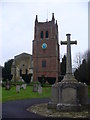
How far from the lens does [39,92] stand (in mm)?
24031

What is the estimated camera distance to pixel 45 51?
163 feet

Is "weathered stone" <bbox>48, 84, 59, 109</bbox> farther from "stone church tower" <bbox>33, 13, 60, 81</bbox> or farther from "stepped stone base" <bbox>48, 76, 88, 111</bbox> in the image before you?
"stone church tower" <bbox>33, 13, 60, 81</bbox>

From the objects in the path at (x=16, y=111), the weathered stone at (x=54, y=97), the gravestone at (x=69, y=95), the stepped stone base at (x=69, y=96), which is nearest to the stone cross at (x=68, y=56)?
the gravestone at (x=69, y=95)

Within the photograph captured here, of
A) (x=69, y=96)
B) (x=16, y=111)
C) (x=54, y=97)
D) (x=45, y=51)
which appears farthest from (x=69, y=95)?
(x=45, y=51)

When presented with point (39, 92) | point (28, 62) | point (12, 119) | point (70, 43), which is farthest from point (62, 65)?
point (12, 119)

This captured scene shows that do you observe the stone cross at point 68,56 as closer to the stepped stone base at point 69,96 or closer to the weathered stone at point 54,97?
the stepped stone base at point 69,96

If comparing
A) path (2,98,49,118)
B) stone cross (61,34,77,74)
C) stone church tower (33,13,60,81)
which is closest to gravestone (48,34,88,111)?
stone cross (61,34,77,74)

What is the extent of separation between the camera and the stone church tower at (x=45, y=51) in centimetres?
4900

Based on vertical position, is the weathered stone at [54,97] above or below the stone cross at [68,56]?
below

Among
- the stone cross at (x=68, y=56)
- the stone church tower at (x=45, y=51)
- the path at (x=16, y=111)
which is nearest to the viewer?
the path at (x=16, y=111)

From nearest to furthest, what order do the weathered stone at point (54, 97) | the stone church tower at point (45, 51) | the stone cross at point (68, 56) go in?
the weathered stone at point (54, 97), the stone cross at point (68, 56), the stone church tower at point (45, 51)

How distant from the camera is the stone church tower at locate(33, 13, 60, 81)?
4900cm

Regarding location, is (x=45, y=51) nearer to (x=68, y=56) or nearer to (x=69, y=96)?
(x=68, y=56)

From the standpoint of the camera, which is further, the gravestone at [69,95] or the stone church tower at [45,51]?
the stone church tower at [45,51]
